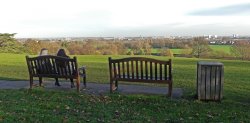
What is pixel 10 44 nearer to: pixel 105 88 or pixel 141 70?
pixel 105 88

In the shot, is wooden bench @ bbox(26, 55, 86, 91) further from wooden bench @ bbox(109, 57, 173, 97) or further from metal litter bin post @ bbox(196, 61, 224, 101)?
metal litter bin post @ bbox(196, 61, 224, 101)

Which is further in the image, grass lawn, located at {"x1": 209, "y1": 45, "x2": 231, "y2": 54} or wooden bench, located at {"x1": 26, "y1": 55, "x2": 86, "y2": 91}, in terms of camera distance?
grass lawn, located at {"x1": 209, "y1": 45, "x2": 231, "y2": 54}

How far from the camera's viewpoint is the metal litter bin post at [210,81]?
7746 millimetres

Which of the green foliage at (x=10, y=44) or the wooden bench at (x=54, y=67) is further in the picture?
the green foliage at (x=10, y=44)

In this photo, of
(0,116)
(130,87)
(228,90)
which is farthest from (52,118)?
(228,90)

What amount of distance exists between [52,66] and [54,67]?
0.06m

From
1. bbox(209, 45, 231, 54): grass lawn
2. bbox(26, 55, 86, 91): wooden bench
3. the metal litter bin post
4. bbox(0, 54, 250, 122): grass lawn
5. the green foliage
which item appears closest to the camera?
bbox(0, 54, 250, 122): grass lawn

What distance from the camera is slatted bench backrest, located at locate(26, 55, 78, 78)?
28.2 feet

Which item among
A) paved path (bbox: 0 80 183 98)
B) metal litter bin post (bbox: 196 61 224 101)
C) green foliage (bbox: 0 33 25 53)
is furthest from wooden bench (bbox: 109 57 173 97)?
green foliage (bbox: 0 33 25 53)

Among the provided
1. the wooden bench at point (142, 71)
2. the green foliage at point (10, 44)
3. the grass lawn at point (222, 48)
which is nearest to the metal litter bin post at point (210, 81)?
the wooden bench at point (142, 71)

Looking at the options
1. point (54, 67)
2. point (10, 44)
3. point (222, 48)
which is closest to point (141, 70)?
point (54, 67)

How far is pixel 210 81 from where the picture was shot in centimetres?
780

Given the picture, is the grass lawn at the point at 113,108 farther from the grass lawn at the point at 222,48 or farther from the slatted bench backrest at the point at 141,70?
the grass lawn at the point at 222,48

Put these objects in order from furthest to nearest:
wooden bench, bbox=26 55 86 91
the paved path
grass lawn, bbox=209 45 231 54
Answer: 1. grass lawn, bbox=209 45 231 54
2. the paved path
3. wooden bench, bbox=26 55 86 91
